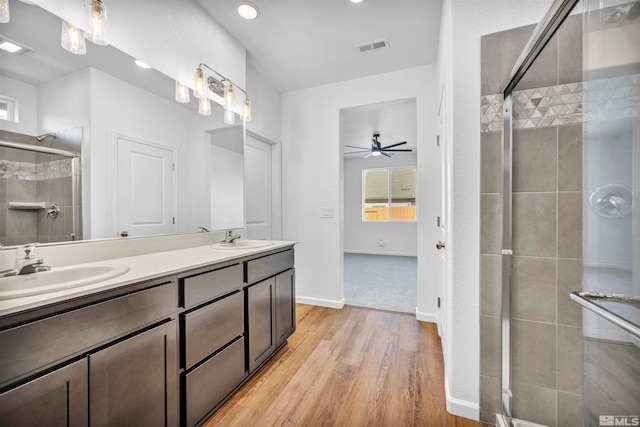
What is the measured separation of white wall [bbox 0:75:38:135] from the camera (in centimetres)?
111

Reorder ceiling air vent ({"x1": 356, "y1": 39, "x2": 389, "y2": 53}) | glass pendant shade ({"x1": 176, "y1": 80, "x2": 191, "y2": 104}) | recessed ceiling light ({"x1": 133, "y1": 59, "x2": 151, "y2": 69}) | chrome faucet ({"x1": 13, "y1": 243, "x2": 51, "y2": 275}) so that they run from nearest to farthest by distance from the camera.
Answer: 1. chrome faucet ({"x1": 13, "y1": 243, "x2": 51, "y2": 275})
2. recessed ceiling light ({"x1": 133, "y1": 59, "x2": 151, "y2": 69})
3. glass pendant shade ({"x1": 176, "y1": 80, "x2": 191, "y2": 104})
4. ceiling air vent ({"x1": 356, "y1": 39, "x2": 389, "y2": 53})

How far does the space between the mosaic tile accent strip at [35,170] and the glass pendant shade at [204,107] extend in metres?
0.98

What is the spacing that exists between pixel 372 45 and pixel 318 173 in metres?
1.40

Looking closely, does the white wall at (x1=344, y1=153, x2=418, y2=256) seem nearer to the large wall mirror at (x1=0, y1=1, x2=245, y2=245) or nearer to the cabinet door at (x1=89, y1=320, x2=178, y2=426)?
the large wall mirror at (x1=0, y1=1, x2=245, y2=245)

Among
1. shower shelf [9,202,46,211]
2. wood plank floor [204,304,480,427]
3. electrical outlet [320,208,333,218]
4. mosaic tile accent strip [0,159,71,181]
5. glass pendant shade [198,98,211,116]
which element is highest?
glass pendant shade [198,98,211,116]

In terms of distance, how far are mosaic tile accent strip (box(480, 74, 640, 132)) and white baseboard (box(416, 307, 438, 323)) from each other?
201cm

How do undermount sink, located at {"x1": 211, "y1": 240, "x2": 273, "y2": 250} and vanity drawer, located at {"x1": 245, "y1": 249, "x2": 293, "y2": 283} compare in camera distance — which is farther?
undermount sink, located at {"x1": 211, "y1": 240, "x2": 273, "y2": 250}

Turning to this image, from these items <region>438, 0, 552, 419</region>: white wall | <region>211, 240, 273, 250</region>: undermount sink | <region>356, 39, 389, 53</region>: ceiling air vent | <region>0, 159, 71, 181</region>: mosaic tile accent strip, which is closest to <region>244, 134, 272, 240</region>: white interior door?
<region>211, 240, 273, 250</region>: undermount sink

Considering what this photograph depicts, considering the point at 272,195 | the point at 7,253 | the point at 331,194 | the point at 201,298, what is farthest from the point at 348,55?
the point at 7,253

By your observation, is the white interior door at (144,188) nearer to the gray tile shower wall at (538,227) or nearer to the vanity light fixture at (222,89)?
the vanity light fixture at (222,89)

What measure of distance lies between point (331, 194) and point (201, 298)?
6.69ft

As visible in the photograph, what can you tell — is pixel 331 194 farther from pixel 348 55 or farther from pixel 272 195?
pixel 348 55

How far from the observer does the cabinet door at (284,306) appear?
206 centimetres

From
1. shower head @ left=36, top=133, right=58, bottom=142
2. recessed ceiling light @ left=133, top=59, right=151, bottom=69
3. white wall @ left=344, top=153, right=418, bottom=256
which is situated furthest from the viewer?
white wall @ left=344, top=153, right=418, bottom=256
